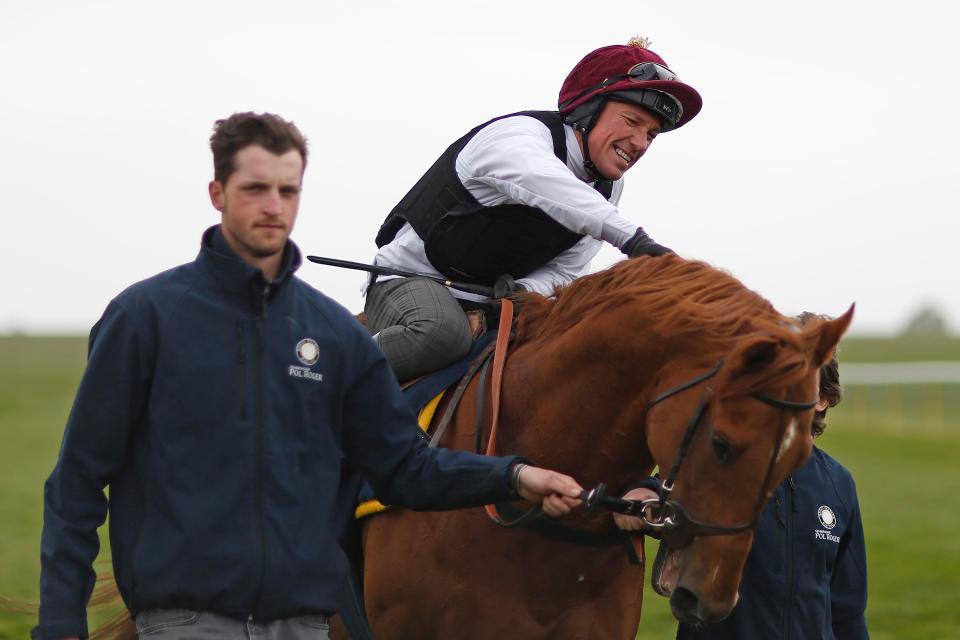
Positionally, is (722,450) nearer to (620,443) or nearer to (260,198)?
(620,443)

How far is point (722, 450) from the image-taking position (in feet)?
11.8

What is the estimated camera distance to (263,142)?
332 cm

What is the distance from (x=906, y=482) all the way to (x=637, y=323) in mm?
16799

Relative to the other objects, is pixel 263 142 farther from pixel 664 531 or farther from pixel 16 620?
pixel 16 620

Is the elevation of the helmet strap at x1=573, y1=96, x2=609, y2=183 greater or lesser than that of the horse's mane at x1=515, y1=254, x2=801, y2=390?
greater

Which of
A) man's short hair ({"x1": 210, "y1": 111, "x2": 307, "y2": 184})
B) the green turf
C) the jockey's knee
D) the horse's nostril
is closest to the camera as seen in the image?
man's short hair ({"x1": 210, "y1": 111, "x2": 307, "y2": 184})

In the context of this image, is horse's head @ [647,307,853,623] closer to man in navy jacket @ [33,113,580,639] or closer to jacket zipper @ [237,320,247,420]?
man in navy jacket @ [33,113,580,639]

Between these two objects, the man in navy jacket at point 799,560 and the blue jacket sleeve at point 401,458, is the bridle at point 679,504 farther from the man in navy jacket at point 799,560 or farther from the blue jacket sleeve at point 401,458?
the man in navy jacket at point 799,560

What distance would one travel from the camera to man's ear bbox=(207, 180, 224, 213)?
11.0ft

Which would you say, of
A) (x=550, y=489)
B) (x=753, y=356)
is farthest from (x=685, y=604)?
(x=753, y=356)

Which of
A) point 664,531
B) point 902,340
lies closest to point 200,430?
point 664,531

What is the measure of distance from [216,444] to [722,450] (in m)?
1.29

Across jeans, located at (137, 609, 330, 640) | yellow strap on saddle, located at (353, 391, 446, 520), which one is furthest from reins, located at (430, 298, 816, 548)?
jeans, located at (137, 609, 330, 640)

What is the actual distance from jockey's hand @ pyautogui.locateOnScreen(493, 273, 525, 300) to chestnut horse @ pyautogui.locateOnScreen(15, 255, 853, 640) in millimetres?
189
